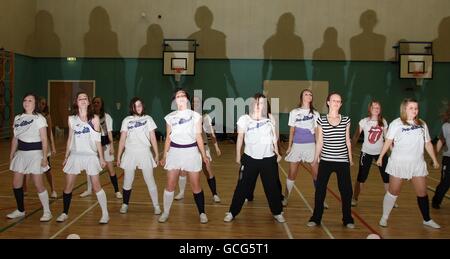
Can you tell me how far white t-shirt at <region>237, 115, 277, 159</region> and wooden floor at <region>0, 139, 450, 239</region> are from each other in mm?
1064

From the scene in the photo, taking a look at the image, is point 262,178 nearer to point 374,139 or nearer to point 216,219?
point 216,219

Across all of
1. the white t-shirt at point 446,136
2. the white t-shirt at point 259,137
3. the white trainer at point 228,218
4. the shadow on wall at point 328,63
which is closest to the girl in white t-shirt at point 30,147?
the white trainer at point 228,218

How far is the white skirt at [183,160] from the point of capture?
6.18 m

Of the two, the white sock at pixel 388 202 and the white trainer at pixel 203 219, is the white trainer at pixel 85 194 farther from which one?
the white sock at pixel 388 202

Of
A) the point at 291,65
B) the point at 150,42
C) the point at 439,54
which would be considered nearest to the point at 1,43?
the point at 150,42

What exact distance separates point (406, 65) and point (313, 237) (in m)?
15.1

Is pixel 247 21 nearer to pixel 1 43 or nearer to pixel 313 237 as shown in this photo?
pixel 1 43

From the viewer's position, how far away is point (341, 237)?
5.86m

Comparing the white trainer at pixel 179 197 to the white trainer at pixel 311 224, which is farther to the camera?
the white trainer at pixel 179 197

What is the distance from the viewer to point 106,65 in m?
20.2

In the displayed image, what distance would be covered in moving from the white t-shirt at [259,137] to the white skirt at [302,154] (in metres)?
0.97

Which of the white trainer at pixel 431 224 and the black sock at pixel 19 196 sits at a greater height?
the black sock at pixel 19 196

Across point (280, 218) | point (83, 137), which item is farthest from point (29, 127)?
point (280, 218)

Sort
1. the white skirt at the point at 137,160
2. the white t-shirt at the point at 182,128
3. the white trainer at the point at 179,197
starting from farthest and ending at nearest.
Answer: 1. the white trainer at the point at 179,197
2. the white skirt at the point at 137,160
3. the white t-shirt at the point at 182,128
